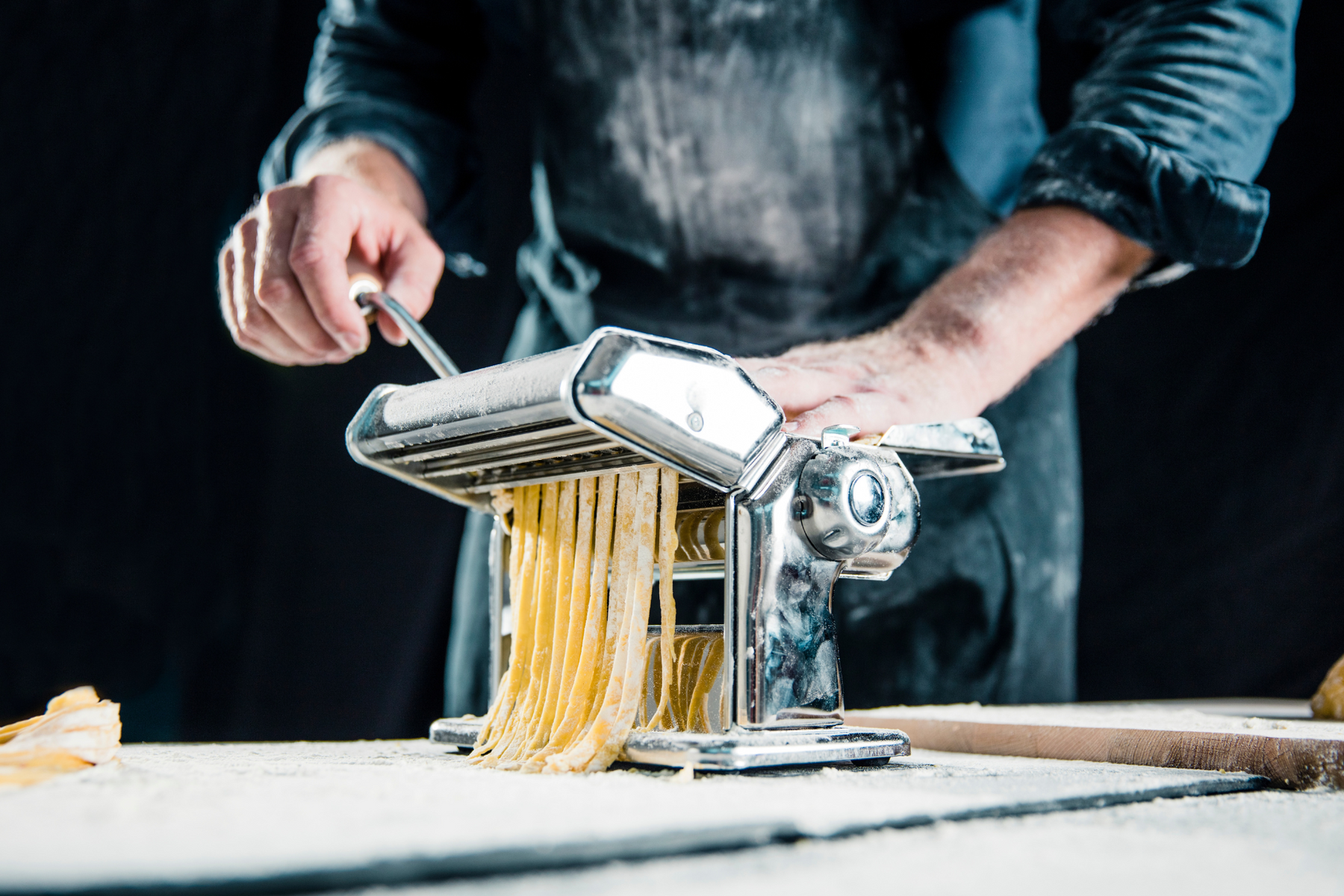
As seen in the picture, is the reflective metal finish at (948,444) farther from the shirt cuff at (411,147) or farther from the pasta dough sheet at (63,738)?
the shirt cuff at (411,147)

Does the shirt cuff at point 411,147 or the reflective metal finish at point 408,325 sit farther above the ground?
the shirt cuff at point 411,147

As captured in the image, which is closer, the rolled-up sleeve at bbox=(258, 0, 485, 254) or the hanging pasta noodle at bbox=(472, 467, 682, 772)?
the hanging pasta noodle at bbox=(472, 467, 682, 772)

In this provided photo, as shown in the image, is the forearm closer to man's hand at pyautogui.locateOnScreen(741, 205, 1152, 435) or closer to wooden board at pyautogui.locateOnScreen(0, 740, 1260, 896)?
man's hand at pyautogui.locateOnScreen(741, 205, 1152, 435)

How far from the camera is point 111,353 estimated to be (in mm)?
2021

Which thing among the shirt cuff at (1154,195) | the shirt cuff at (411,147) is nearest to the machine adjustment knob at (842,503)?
the shirt cuff at (1154,195)

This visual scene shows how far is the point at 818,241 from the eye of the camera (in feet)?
3.98

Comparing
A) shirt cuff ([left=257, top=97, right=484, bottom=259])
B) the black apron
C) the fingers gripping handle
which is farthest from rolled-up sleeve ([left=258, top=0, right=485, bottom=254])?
the fingers gripping handle

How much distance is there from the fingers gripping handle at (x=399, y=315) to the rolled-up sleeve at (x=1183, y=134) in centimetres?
63

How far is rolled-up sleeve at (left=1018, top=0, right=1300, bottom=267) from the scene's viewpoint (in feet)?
3.36

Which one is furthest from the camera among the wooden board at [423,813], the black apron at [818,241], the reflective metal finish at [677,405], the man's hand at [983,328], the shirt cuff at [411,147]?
the shirt cuff at [411,147]

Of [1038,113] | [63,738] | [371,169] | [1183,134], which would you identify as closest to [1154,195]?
[1183,134]

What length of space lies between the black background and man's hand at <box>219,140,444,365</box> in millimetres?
1028

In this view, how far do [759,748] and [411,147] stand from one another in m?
1.00

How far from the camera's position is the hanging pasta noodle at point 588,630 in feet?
2.17
